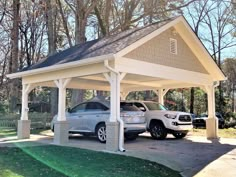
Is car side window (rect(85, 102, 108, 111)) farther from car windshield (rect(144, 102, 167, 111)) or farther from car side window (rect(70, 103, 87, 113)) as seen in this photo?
car windshield (rect(144, 102, 167, 111))

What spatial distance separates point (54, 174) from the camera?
287 inches

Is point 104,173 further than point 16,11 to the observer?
No

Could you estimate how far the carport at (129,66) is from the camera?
11281 mm

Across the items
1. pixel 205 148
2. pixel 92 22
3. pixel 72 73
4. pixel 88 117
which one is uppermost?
pixel 92 22

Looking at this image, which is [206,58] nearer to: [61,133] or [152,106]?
[152,106]

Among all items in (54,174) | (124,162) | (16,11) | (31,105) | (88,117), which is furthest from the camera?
(31,105)

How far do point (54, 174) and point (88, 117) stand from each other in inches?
261

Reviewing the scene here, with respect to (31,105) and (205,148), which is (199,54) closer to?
(205,148)

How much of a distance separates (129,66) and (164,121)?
142 inches

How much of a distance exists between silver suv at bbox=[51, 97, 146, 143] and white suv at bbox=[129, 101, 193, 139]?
0.95 meters

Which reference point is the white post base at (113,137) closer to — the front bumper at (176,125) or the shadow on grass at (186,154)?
the shadow on grass at (186,154)

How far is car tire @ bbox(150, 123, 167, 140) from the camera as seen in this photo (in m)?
14.3

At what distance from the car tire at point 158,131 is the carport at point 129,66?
2158 millimetres

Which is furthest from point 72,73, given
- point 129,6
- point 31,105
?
point 31,105
